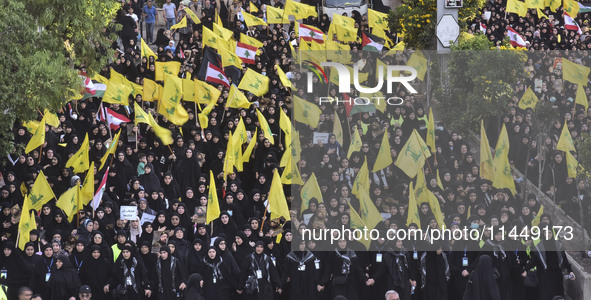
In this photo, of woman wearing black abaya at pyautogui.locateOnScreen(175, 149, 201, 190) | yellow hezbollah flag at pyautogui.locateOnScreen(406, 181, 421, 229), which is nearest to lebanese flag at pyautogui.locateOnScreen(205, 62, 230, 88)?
woman wearing black abaya at pyautogui.locateOnScreen(175, 149, 201, 190)

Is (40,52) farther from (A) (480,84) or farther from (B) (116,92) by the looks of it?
(A) (480,84)

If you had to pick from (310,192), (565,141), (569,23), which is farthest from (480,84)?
(569,23)

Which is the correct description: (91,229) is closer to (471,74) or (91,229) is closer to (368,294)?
(368,294)

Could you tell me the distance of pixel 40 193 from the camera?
19.3m

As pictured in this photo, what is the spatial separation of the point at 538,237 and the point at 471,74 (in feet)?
19.5

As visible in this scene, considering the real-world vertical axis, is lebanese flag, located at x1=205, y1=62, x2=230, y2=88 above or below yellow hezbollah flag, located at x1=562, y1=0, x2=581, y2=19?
above

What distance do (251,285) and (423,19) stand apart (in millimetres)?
11401

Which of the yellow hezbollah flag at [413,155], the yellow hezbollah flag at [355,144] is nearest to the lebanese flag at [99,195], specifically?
the yellow hezbollah flag at [355,144]

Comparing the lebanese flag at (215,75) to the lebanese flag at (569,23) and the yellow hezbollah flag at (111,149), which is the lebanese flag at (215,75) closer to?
the yellow hezbollah flag at (111,149)

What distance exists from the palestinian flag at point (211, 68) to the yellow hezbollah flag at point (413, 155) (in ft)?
16.8

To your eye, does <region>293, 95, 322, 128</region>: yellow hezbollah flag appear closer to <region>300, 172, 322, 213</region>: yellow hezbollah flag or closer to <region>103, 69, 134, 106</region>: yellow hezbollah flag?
<region>103, 69, 134, 106</region>: yellow hezbollah flag

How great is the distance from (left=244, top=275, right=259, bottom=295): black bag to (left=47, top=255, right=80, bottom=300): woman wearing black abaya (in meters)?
2.24

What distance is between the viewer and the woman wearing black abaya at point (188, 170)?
21.5m

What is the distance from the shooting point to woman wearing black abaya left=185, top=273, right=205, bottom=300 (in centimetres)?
1709
